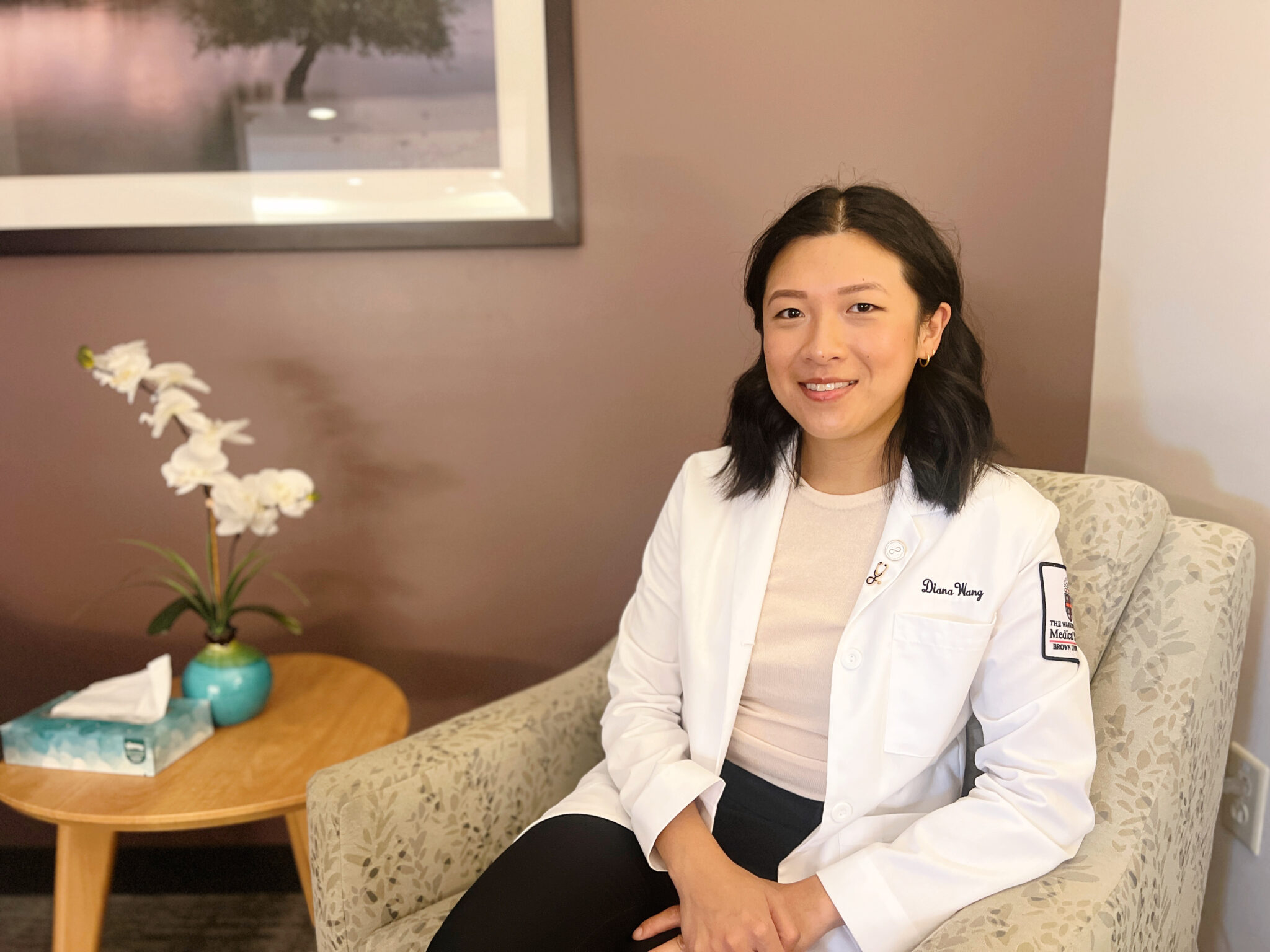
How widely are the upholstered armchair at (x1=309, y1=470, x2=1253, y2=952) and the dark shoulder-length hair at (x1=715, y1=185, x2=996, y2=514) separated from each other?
0.70ft

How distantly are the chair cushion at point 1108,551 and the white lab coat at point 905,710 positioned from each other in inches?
4.6

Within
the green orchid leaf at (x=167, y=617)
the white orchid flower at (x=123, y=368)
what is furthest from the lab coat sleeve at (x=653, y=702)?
the white orchid flower at (x=123, y=368)

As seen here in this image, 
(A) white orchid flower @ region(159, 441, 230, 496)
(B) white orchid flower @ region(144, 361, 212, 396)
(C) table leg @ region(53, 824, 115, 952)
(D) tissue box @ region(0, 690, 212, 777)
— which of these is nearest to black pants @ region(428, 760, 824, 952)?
(D) tissue box @ region(0, 690, 212, 777)

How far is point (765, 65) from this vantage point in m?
1.55

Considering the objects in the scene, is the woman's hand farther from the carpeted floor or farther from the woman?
the carpeted floor

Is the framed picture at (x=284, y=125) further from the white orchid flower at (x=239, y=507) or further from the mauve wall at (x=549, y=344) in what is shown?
the white orchid flower at (x=239, y=507)

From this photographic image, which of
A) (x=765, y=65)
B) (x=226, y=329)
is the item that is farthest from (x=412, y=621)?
(x=765, y=65)

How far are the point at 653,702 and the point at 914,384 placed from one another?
590mm

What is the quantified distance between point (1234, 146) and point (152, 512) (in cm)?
205

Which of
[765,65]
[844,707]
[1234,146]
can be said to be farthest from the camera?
[765,65]

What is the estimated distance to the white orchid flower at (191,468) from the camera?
138cm

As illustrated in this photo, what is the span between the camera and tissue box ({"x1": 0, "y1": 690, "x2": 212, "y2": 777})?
1.27 meters

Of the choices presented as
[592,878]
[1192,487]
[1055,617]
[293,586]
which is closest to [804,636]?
[1055,617]

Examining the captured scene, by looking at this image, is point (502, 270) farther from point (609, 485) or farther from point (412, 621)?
point (412, 621)
